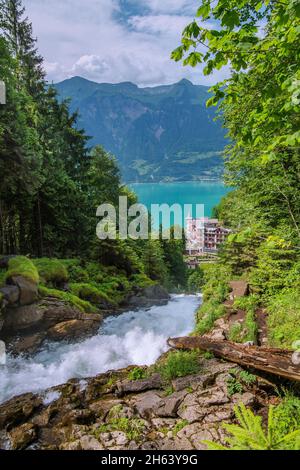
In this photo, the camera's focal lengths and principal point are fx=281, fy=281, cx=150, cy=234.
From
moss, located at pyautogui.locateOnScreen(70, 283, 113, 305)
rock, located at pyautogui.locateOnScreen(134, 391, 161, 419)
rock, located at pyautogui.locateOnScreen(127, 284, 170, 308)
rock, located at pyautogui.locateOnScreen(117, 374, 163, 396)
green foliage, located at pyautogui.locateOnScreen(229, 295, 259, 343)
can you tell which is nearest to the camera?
rock, located at pyautogui.locateOnScreen(134, 391, 161, 419)

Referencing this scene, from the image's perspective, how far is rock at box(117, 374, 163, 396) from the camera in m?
7.22

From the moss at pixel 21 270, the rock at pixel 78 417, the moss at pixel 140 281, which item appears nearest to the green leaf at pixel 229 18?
the rock at pixel 78 417

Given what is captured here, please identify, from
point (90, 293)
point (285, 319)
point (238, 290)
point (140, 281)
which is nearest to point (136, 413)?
point (285, 319)

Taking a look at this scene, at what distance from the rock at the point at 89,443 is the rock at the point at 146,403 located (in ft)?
3.64

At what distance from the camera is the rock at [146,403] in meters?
6.16

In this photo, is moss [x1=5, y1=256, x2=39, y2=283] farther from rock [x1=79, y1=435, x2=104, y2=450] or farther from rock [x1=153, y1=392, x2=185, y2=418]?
rock [x1=153, y1=392, x2=185, y2=418]

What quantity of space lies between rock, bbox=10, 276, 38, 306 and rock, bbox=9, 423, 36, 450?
6883mm

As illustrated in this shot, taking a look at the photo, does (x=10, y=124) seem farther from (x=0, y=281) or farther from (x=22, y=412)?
(x=22, y=412)

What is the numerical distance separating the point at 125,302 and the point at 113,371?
11.7 m

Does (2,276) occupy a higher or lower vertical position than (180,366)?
higher

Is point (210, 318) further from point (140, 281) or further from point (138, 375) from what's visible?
point (140, 281)

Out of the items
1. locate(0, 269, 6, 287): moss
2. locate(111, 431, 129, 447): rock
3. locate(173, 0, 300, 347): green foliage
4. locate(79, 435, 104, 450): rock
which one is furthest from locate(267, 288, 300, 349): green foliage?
locate(0, 269, 6, 287): moss

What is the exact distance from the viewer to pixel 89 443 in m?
5.41

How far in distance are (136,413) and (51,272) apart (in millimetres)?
12032
